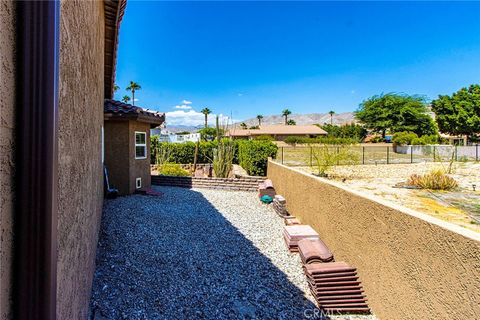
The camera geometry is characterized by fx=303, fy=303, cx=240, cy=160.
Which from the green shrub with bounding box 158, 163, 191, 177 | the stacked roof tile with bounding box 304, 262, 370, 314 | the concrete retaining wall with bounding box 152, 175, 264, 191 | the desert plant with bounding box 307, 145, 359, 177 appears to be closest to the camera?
the stacked roof tile with bounding box 304, 262, 370, 314

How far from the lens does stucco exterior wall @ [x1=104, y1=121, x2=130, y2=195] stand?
11.0 m

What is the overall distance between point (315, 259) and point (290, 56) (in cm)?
4136

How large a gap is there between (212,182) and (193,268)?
8.73 meters

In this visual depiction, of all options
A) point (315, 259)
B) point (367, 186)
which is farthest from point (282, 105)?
point (315, 259)

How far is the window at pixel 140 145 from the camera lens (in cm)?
1155

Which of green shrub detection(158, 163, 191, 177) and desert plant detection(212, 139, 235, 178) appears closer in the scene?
desert plant detection(212, 139, 235, 178)

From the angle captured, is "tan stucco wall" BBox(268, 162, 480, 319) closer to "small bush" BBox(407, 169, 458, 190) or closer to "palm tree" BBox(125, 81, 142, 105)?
"small bush" BBox(407, 169, 458, 190)

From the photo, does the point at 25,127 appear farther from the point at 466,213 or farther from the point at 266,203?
the point at 266,203

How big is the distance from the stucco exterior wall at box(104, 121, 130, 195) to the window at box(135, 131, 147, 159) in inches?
20.7

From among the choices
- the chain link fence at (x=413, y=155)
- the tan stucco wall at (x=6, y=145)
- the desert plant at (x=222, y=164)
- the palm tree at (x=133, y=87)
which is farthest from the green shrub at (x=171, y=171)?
the palm tree at (x=133, y=87)

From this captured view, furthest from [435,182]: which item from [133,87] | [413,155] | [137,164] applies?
[133,87]

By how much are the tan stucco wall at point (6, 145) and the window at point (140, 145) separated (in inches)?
434

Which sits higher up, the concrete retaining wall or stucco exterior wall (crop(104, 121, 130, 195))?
stucco exterior wall (crop(104, 121, 130, 195))

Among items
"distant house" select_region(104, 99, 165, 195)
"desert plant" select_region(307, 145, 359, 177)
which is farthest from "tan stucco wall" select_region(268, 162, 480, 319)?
"desert plant" select_region(307, 145, 359, 177)
